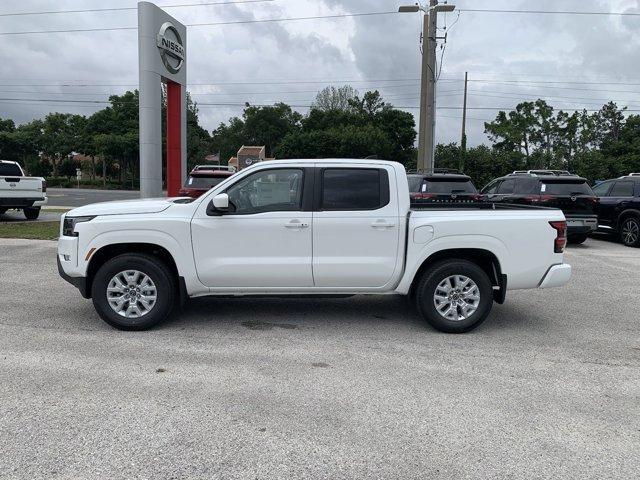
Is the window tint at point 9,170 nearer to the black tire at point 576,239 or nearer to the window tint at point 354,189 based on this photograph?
the window tint at point 354,189

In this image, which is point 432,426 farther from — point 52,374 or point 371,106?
point 371,106

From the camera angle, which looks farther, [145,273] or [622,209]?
[622,209]

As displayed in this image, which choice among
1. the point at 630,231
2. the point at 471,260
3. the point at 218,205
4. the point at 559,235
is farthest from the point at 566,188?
the point at 218,205

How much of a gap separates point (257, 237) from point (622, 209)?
39.6 feet

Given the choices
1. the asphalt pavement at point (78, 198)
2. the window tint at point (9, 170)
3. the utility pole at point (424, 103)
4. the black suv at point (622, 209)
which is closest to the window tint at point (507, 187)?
the black suv at point (622, 209)

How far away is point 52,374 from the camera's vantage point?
15.2 ft

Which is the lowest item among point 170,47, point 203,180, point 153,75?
point 203,180

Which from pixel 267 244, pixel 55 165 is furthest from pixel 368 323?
pixel 55 165

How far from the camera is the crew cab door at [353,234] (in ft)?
19.1

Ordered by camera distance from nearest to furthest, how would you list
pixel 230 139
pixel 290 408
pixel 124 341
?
1. pixel 290 408
2. pixel 124 341
3. pixel 230 139

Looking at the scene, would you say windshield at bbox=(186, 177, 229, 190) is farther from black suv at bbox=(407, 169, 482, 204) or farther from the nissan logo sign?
the nissan logo sign

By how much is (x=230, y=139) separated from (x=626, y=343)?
89120mm

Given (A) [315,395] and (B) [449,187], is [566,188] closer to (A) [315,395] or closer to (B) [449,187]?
(B) [449,187]

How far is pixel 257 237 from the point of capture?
577 cm
